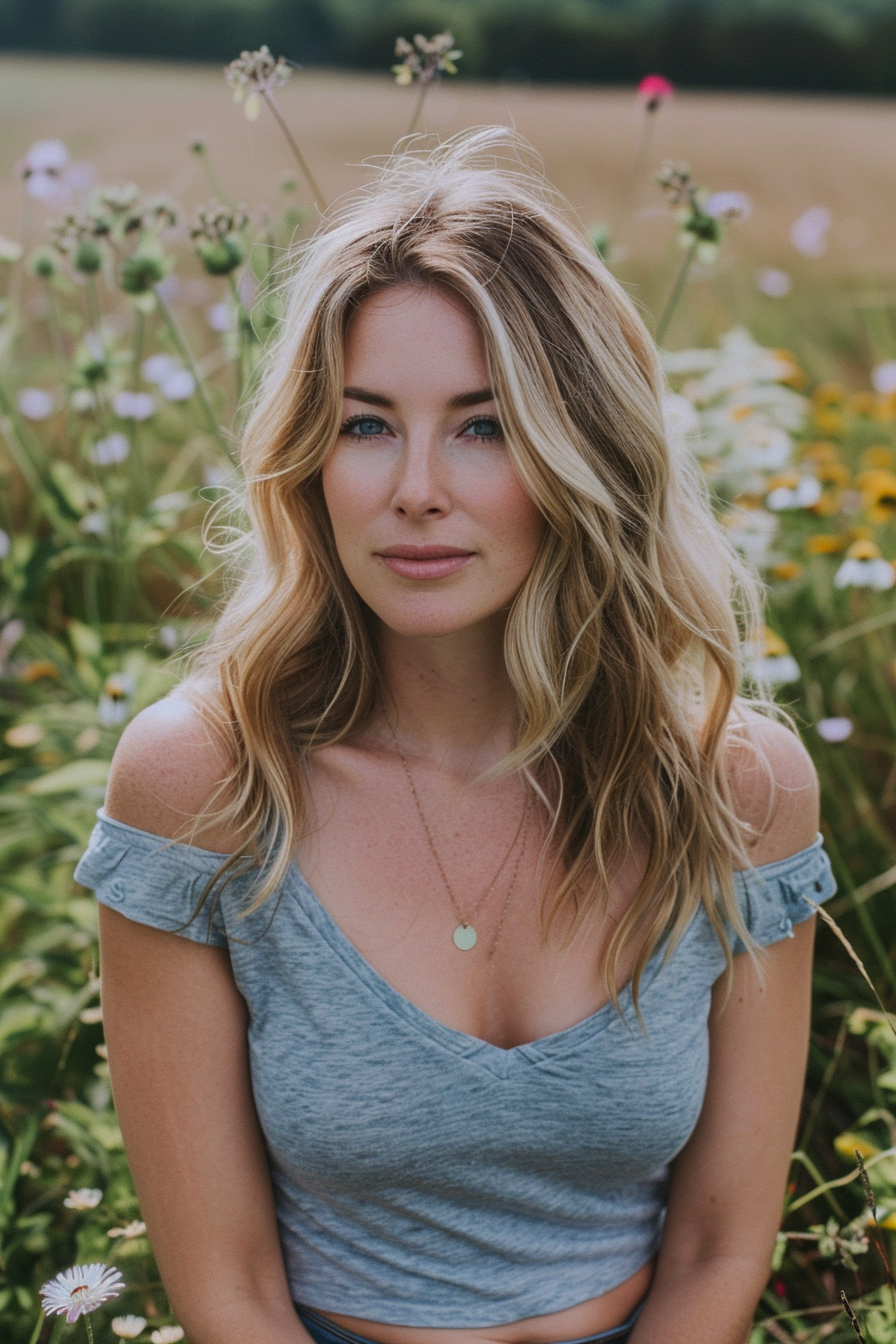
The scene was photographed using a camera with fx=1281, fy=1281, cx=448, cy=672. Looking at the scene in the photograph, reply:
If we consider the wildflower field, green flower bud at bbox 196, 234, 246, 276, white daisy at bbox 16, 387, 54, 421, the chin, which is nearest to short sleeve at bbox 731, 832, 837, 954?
the wildflower field

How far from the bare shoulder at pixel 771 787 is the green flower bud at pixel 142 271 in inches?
39.9

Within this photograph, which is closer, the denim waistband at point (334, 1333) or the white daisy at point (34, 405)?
the denim waistband at point (334, 1333)

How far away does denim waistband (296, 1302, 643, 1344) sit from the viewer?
1393mm

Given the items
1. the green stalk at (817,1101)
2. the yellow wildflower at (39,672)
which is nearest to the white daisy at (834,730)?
the green stalk at (817,1101)

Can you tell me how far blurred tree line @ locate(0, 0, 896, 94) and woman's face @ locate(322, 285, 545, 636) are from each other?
362 centimetres

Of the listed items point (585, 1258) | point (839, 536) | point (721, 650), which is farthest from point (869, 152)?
point (585, 1258)

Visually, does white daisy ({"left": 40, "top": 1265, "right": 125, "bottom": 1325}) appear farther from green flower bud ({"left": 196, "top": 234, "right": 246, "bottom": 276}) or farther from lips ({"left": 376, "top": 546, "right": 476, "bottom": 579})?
green flower bud ({"left": 196, "top": 234, "right": 246, "bottom": 276})

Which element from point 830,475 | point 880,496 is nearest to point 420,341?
point 880,496

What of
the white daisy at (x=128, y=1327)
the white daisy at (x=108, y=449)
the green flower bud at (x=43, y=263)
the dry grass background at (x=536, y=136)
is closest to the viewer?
the white daisy at (x=128, y=1327)

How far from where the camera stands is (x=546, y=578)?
1381 millimetres

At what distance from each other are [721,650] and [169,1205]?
0.85 meters

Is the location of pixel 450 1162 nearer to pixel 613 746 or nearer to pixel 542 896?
pixel 542 896

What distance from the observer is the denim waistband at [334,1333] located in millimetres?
1393

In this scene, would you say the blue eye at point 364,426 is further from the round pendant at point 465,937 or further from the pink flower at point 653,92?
the pink flower at point 653,92
